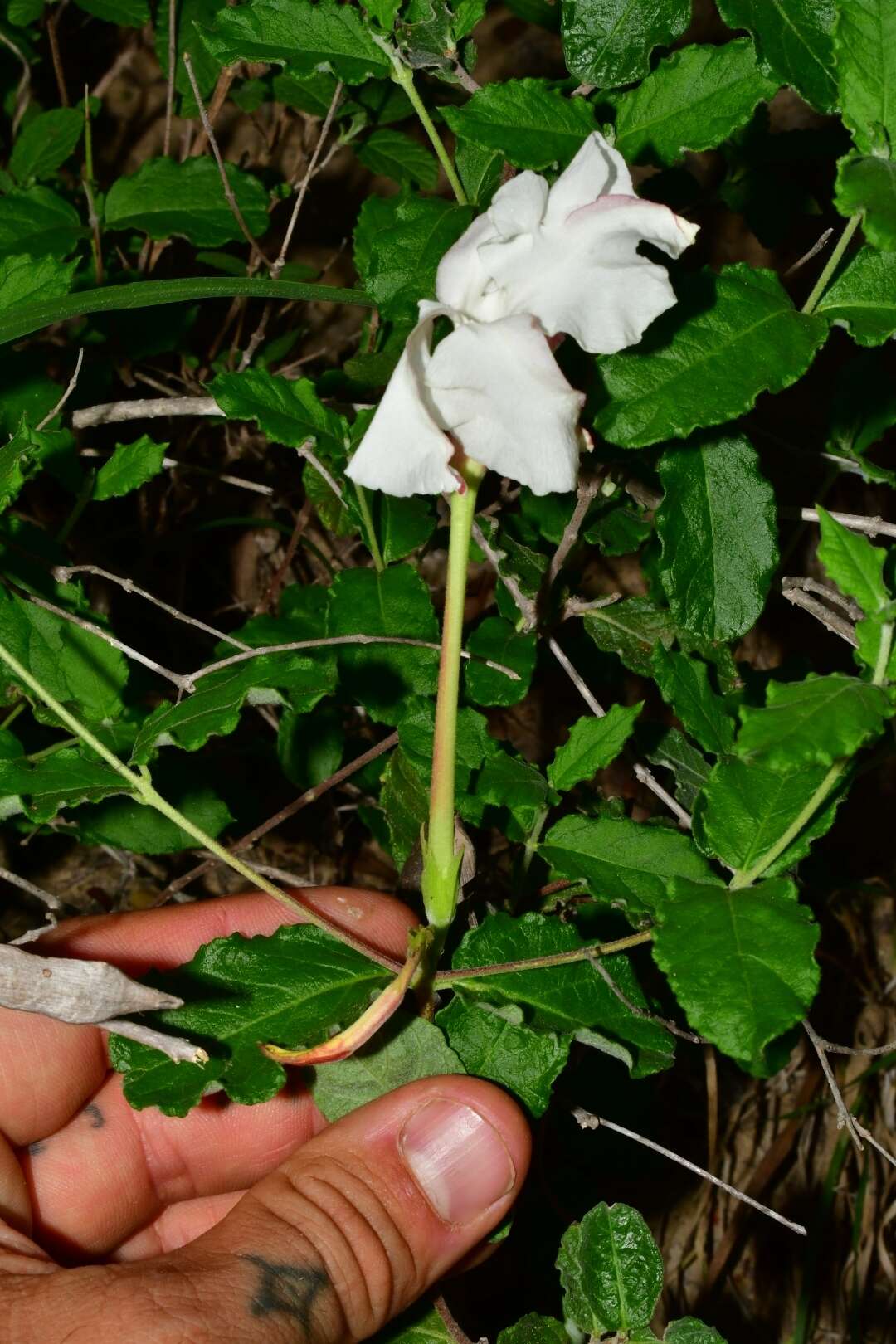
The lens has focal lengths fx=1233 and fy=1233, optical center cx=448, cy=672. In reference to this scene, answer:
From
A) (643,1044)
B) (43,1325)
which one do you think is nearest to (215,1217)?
(43,1325)

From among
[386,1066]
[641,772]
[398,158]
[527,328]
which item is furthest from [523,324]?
[398,158]

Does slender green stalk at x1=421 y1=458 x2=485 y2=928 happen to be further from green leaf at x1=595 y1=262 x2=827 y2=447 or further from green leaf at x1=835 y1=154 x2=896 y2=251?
green leaf at x1=835 y1=154 x2=896 y2=251

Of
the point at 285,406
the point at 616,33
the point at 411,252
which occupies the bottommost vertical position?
the point at 285,406

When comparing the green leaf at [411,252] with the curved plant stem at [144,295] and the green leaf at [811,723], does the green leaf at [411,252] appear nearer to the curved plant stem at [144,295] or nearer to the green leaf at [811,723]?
the curved plant stem at [144,295]

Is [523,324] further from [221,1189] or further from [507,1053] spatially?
[221,1189]

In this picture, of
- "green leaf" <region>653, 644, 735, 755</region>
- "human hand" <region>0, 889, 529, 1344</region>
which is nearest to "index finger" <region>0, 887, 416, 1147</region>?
"human hand" <region>0, 889, 529, 1344</region>

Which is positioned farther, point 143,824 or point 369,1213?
point 143,824
